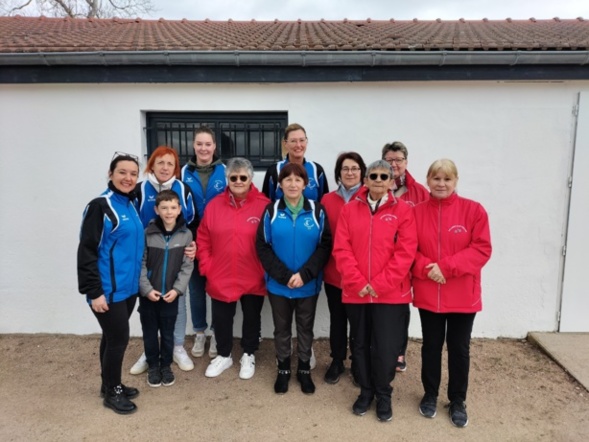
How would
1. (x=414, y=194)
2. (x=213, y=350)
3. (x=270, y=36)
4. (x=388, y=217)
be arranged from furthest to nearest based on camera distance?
(x=270, y=36) → (x=213, y=350) → (x=414, y=194) → (x=388, y=217)

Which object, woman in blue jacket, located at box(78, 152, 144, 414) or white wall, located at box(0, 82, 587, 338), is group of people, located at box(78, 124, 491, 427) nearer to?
woman in blue jacket, located at box(78, 152, 144, 414)

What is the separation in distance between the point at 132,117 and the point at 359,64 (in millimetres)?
2353

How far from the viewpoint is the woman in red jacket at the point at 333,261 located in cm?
322

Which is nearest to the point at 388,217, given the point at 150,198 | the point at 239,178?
the point at 239,178

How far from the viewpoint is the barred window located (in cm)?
430

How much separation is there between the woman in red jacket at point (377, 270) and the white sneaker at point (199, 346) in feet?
5.53

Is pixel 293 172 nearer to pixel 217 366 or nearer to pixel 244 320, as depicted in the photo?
Result: pixel 244 320

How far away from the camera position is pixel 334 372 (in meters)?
3.50

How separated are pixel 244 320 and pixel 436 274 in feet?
5.49

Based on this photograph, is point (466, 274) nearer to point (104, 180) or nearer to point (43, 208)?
point (104, 180)

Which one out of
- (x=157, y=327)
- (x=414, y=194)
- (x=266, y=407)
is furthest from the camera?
(x=157, y=327)

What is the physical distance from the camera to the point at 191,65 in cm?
407

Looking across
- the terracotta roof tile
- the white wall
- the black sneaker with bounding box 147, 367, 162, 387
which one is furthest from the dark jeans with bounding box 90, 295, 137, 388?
the terracotta roof tile

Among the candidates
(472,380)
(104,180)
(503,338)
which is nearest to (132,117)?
(104,180)
